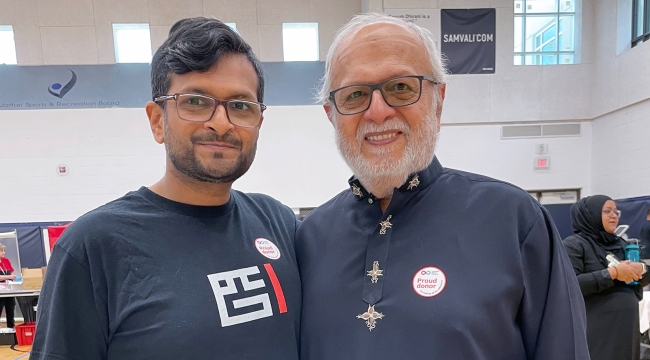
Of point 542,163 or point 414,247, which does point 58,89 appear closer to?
point 414,247

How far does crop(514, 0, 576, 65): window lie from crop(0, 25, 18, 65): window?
33.5 feet

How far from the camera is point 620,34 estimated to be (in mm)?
6992

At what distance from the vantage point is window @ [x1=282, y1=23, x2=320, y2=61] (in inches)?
314

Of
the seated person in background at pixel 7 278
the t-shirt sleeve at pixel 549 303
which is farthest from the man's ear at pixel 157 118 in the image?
the seated person in background at pixel 7 278

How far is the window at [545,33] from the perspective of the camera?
7.72 m

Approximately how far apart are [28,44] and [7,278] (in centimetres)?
479

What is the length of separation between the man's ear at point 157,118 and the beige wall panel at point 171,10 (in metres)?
7.46

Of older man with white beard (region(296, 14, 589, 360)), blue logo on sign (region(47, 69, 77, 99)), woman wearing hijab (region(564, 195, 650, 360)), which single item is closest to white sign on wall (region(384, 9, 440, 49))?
woman wearing hijab (region(564, 195, 650, 360))

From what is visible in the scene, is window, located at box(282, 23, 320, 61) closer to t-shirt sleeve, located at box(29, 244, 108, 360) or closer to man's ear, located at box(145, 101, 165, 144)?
man's ear, located at box(145, 101, 165, 144)

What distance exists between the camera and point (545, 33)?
786cm

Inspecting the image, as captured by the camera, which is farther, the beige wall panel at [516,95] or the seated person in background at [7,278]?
the beige wall panel at [516,95]

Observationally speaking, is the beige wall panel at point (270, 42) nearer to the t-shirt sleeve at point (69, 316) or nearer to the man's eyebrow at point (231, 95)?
the man's eyebrow at point (231, 95)

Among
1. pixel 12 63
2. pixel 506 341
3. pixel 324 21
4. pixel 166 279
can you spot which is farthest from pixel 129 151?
pixel 506 341

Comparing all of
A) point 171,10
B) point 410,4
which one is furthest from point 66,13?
point 410,4
